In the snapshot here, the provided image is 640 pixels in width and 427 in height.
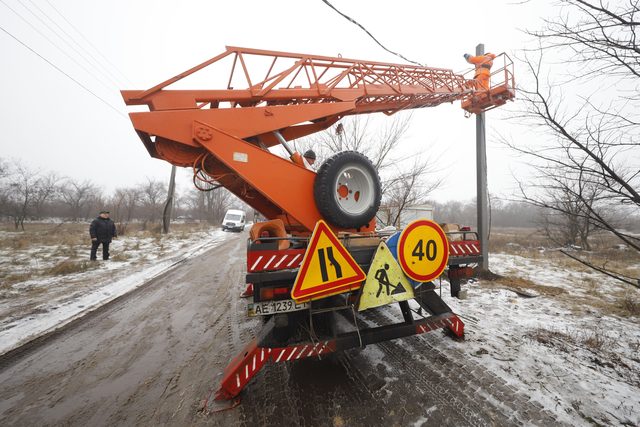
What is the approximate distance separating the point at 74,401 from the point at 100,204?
5065cm

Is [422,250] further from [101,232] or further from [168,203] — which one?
[168,203]

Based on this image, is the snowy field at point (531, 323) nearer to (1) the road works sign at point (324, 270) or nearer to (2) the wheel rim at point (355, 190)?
(1) the road works sign at point (324, 270)

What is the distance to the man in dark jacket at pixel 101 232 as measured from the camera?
8.59 meters

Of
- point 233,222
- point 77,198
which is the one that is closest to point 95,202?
point 77,198

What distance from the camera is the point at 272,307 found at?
2.22 m

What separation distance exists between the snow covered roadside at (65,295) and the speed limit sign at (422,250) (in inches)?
201

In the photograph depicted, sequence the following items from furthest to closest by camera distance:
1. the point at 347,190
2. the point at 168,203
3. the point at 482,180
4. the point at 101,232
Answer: the point at 168,203 < the point at 101,232 < the point at 482,180 < the point at 347,190

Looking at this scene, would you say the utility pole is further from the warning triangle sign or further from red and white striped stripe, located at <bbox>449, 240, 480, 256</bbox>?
red and white striped stripe, located at <bbox>449, 240, 480, 256</bbox>

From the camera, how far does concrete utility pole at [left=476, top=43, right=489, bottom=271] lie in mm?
A: 7203

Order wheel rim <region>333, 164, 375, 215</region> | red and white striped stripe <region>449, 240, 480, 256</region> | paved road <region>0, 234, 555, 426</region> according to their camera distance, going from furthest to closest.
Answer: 1. wheel rim <region>333, 164, 375, 215</region>
2. red and white striped stripe <region>449, 240, 480, 256</region>
3. paved road <region>0, 234, 555, 426</region>

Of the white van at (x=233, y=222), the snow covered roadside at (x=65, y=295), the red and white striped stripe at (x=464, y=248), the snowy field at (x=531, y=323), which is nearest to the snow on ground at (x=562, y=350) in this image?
the snowy field at (x=531, y=323)

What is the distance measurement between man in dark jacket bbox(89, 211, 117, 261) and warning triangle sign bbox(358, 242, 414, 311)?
10149 millimetres

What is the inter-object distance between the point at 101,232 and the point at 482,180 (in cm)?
1255

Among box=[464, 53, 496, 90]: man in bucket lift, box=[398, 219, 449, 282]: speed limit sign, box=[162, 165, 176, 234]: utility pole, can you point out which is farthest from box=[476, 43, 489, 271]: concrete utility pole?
box=[162, 165, 176, 234]: utility pole
